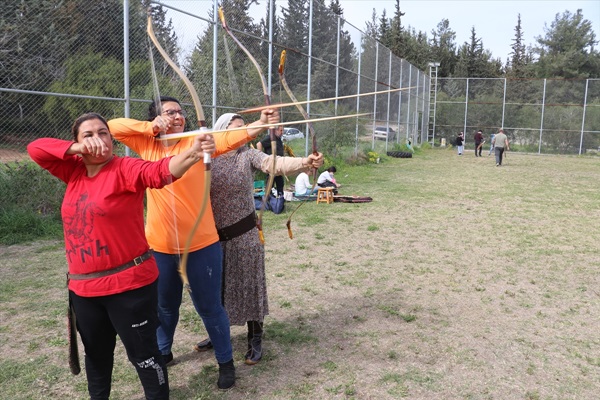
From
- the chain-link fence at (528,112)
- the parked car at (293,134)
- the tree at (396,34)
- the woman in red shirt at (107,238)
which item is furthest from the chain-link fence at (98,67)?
the tree at (396,34)

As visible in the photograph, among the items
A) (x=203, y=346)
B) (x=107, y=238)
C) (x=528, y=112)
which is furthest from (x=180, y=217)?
(x=528, y=112)

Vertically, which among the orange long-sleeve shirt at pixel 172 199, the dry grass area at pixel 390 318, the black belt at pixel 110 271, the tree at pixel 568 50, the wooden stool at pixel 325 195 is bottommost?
the dry grass area at pixel 390 318

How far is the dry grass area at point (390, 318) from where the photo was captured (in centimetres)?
317

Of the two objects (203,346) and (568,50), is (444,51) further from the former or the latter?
(203,346)

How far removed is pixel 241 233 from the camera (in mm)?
3203

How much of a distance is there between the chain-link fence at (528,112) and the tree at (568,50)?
23.9 metres

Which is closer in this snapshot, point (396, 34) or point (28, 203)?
point (28, 203)

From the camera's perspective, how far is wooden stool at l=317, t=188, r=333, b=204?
999cm

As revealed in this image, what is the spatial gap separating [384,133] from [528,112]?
12.4 meters

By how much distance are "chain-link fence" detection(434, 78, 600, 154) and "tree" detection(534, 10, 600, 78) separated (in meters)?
23.9

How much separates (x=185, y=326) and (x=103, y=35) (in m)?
4.92

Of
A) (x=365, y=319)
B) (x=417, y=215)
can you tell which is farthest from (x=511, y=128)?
(x=365, y=319)

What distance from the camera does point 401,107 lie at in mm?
25859

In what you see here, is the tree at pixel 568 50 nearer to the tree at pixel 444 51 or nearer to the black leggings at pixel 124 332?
the tree at pixel 444 51
